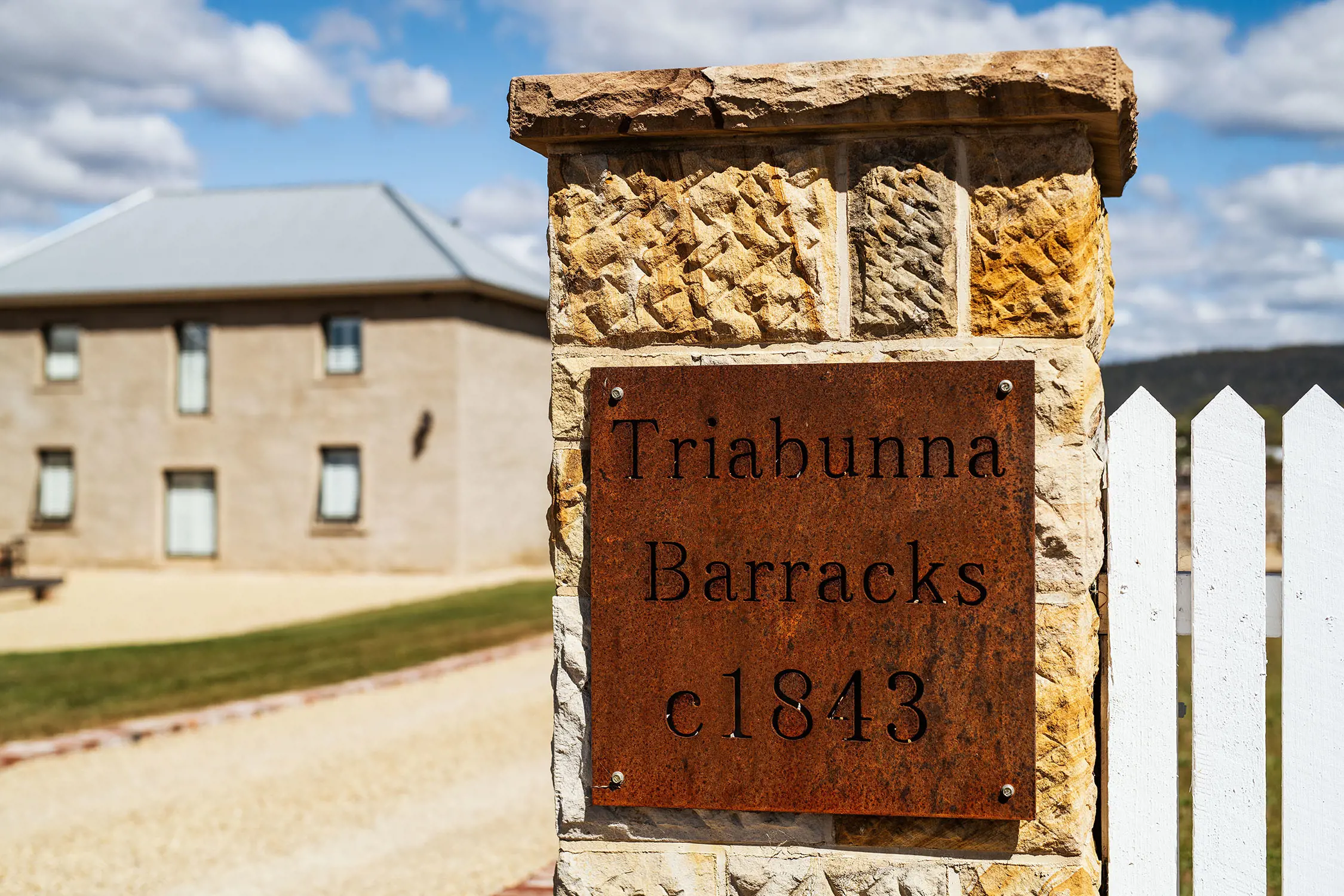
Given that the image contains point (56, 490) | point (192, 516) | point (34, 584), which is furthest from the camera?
point (56, 490)

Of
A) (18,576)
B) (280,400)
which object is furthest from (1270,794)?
(18,576)

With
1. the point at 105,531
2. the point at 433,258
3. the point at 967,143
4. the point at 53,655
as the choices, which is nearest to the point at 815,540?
the point at 967,143

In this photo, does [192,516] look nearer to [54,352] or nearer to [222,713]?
[54,352]

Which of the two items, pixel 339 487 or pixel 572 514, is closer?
pixel 572 514

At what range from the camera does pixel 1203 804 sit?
2537 mm

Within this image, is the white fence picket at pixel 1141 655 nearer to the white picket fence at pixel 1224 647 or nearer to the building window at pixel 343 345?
the white picket fence at pixel 1224 647

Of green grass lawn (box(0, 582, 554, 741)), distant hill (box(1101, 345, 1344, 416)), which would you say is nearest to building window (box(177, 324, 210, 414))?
green grass lawn (box(0, 582, 554, 741))

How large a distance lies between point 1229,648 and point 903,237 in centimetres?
109

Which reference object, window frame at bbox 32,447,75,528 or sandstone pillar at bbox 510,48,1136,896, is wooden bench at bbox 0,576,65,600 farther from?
sandstone pillar at bbox 510,48,1136,896

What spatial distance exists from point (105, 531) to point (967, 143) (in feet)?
78.4

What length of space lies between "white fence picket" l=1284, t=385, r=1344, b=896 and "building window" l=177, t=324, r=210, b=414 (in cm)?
2289

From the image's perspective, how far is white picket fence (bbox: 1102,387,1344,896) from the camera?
2.50 m

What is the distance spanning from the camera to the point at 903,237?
246 cm

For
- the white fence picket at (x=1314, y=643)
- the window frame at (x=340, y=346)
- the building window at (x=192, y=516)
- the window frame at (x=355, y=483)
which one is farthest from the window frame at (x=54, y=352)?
the white fence picket at (x=1314, y=643)
